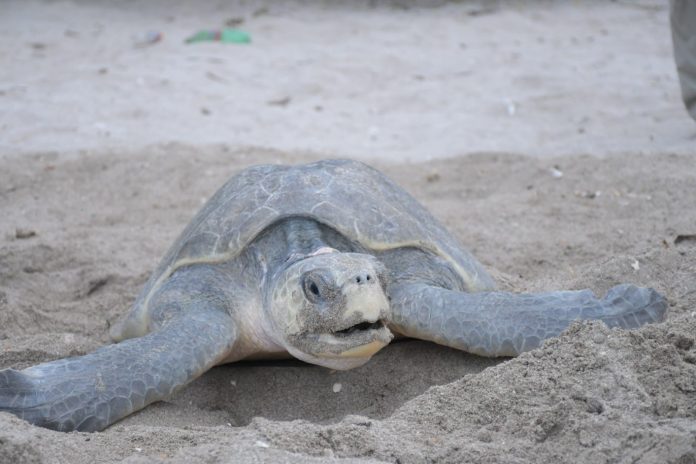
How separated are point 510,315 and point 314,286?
58 cm

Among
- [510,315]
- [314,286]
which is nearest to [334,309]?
[314,286]

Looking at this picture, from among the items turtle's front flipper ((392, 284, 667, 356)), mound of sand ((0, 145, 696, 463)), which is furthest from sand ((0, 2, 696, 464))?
turtle's front flipper ((392, 284, 667, 356))

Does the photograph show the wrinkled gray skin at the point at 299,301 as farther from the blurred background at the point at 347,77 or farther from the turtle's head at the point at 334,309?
the blurred background at the point at 347,77

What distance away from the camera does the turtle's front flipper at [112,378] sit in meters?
2.12

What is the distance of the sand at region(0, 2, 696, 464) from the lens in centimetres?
188

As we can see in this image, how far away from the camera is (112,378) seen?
2.23 m

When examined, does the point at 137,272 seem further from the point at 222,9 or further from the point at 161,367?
the point at 222,9

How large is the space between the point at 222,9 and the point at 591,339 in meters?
7.43

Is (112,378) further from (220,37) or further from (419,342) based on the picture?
(220,37)

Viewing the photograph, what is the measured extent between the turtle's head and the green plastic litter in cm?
558

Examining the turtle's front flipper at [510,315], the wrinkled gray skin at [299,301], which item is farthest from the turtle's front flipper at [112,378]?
the turtle's front flipper at [510,315]

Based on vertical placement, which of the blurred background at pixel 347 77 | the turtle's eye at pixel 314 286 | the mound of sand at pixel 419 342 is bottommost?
the blurred background at pixel 347 77

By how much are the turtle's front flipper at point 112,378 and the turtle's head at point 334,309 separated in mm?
244

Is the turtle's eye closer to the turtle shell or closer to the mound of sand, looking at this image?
the mound of sand
